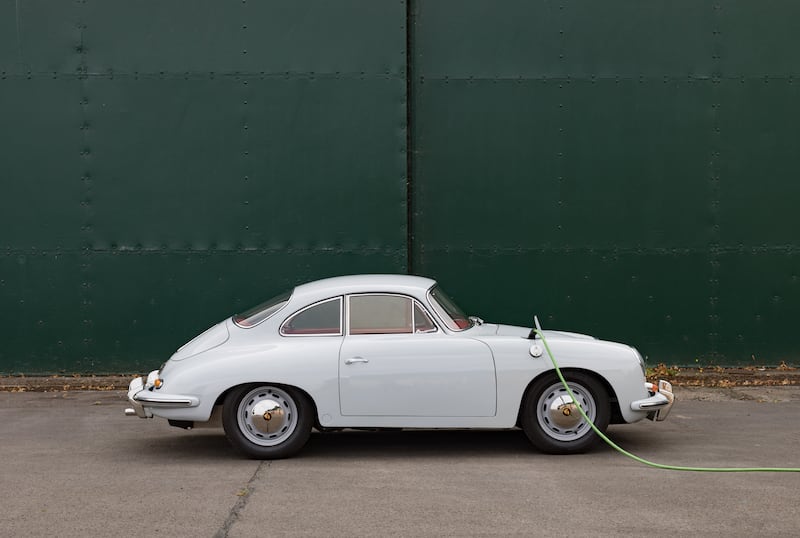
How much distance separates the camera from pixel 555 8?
12492 millimetres

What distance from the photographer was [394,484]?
23.4 feet

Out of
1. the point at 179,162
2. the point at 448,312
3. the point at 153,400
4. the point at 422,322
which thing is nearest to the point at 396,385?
the point at 422,322

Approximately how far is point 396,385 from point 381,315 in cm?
63

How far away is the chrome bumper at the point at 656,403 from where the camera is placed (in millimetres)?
8086

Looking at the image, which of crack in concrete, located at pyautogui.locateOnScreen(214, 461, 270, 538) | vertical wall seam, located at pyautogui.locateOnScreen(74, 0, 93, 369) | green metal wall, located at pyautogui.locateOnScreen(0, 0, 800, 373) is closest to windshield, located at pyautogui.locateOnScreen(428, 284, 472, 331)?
crack in concrete, located at pyautogui.locateOnScreen(214, 461, 270, 538)

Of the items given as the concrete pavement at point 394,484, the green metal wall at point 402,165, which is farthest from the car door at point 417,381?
the green metal wall at point 402,165

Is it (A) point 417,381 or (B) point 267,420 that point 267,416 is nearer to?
(B) point 267,420

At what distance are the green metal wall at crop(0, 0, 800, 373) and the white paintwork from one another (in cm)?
427

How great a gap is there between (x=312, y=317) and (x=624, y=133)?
578cm

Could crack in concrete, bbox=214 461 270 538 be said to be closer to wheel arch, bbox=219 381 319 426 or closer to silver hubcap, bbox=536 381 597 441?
wheel arch, bbox=219 381 319 426

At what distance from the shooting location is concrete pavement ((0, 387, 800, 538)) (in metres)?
6.05

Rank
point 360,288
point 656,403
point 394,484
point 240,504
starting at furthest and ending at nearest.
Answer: point 360,288, point 656,403, point 394,484, point 240,504

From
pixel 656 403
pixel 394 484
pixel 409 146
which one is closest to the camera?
pixel 394 484

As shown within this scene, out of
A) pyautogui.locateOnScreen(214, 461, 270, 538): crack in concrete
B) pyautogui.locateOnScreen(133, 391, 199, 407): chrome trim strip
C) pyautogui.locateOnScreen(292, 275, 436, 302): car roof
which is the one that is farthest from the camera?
pyautogui.locateOnScreen(292, 275, 436, 302): car roof
